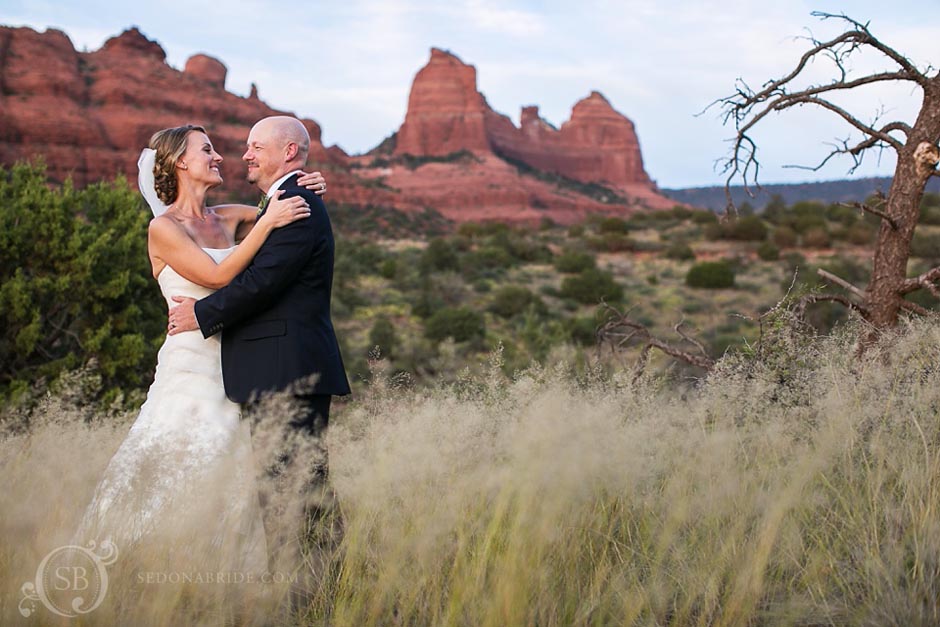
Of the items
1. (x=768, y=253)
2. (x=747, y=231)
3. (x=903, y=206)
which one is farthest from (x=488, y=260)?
(x=903, y=206)

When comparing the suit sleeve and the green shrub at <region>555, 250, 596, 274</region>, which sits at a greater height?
the suit sleeve

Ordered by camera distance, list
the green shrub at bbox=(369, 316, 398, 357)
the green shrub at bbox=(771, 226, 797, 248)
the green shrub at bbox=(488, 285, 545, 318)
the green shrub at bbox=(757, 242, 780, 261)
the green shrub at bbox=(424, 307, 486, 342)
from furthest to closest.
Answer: the green shrub at bbox=(771, 226, 797, 248) → the green shrub at bbox=(757, 242, 780, 261) → the green shrub at bbox=(488, 285, 545, 318) → the green shrub at bbox=(424, 307, 486, 342) → the green shrub at bbox=(369, 316, 398, 357)

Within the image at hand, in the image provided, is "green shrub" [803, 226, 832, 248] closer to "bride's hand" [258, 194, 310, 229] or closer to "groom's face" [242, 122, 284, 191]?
"groom's face" [242, 122, 284, 191]

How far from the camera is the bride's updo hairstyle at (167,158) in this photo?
3.59m

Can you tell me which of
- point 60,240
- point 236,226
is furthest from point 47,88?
point 236,226

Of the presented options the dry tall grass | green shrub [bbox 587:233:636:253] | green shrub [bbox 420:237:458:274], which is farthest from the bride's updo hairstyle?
green shrub [bbox 587:233:636:253]

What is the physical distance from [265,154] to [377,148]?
11978 cm

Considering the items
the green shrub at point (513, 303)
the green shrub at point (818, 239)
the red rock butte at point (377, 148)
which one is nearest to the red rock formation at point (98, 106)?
the red rock butte at point (377, 148)

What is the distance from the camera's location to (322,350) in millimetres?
3352

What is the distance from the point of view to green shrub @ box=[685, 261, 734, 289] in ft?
83.7

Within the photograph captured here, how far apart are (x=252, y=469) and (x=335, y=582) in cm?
51

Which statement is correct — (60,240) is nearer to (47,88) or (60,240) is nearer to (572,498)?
(572,498)

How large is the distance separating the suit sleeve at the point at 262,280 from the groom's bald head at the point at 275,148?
0.36 metres

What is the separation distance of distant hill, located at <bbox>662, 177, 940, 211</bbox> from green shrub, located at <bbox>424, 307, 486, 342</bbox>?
5895 millimetres
